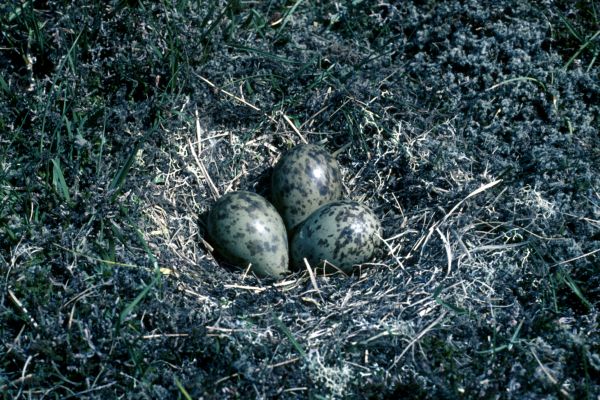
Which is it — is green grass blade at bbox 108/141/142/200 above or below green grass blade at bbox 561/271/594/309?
above

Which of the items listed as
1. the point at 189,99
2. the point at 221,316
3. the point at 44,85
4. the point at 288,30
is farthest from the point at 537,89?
the point at 44,85

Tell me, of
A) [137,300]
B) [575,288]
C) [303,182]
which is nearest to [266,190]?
[303,182]

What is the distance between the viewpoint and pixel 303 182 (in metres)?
3.93

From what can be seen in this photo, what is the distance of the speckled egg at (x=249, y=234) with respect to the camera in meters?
3.80

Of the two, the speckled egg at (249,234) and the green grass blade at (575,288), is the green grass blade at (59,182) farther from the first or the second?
the green grass blade at (575,288)

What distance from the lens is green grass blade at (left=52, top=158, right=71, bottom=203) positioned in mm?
3699

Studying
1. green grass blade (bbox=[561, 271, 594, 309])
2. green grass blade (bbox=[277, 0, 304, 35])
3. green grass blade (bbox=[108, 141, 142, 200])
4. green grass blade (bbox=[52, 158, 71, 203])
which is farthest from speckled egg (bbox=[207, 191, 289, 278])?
green grass blade (bbox=[561, 271, 594, 309])

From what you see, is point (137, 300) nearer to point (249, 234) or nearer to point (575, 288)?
point (249, 234)

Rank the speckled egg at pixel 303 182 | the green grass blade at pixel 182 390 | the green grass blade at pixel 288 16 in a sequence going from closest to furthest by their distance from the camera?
1. the green grass blade at pixel 182 390
2. the speckled egg at pixel 303 182
3. the green grass blade at pixel 288 16

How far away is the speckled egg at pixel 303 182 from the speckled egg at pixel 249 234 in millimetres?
122

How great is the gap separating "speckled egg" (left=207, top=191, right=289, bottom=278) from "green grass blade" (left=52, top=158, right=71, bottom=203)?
0.69 meters

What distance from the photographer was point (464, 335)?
338 centimetres

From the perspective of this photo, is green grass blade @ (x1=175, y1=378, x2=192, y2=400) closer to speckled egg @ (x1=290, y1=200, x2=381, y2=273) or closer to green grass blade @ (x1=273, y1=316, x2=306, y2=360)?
green grass blade @ (x1=273, y1=316, x2=306, y2=360)

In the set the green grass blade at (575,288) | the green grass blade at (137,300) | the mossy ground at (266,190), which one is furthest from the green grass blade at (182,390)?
the green grass blade at (575,288)
